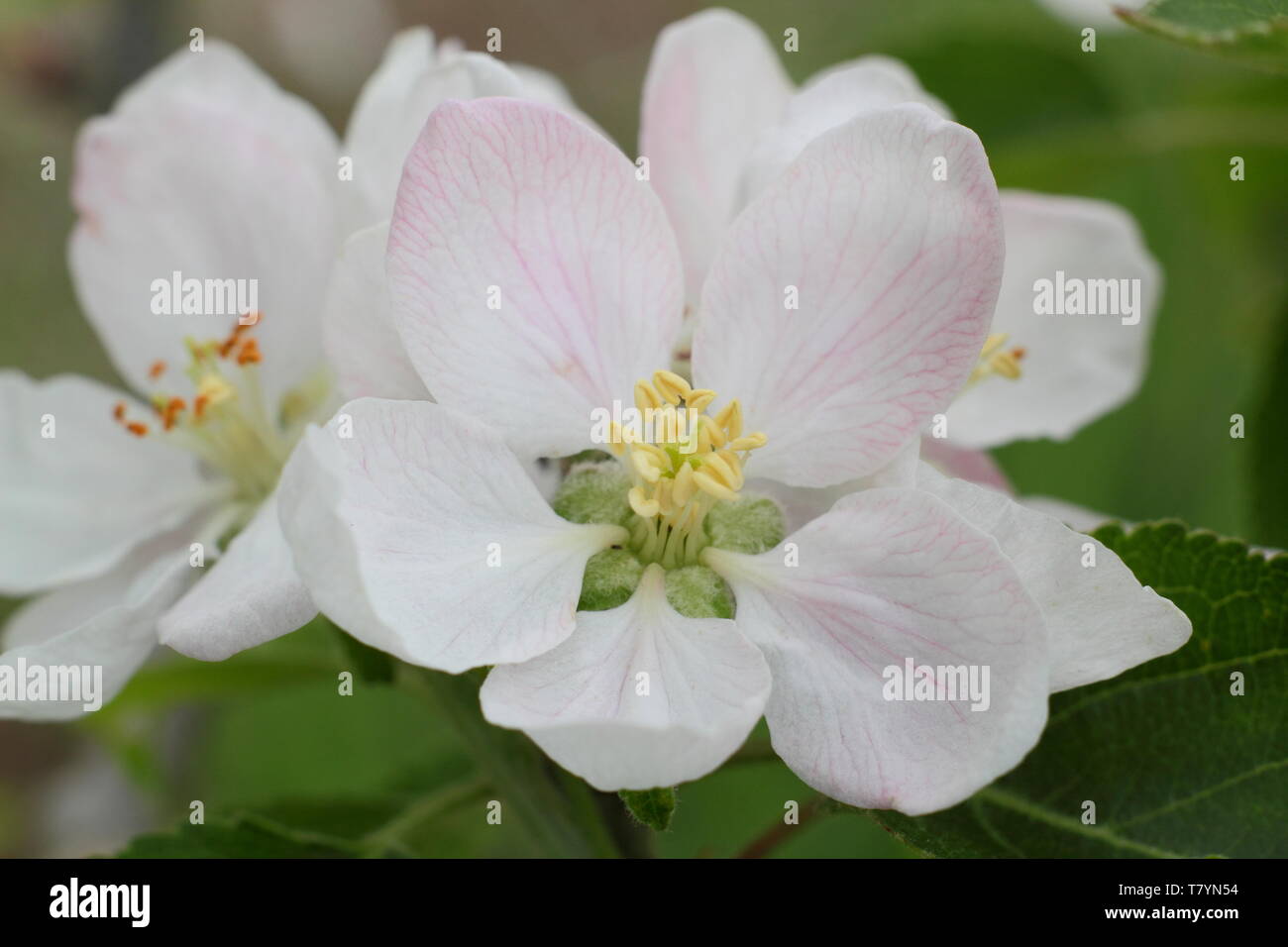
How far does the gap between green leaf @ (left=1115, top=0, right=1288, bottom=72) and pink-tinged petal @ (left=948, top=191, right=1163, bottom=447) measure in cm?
31

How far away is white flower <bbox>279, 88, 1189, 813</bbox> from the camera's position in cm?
74

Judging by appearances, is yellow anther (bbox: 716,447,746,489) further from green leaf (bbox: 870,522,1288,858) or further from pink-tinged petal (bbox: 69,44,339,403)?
pink-tinged petal (bbox: 69,44,339,403)

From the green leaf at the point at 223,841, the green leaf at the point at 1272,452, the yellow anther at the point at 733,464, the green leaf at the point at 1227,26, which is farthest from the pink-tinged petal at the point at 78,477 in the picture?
the green leaf at the point at 1272,452

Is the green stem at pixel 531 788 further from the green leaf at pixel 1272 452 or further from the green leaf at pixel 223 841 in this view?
the green leaf at pixel 1272 452

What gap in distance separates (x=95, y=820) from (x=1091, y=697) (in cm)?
159

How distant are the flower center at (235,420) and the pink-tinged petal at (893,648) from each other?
0.45 m

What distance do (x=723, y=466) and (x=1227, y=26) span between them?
0.37 m

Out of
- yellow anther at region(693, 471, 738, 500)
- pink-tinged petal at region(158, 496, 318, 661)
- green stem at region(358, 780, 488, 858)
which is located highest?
yellow anther at region(693, 471, 738, 500)

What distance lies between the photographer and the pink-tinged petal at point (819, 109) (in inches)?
33.7

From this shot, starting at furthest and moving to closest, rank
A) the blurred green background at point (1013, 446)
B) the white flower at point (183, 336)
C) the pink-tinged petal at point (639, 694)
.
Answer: the blurred green background at point (1013, 446) → the white flower at point (183, 336) → the pink-tinged petal at point (639, 694)

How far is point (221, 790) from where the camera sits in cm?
182

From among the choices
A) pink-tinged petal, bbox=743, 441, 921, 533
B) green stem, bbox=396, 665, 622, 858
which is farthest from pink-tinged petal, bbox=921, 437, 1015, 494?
green stem, bbox=396, 665, 622, 858
